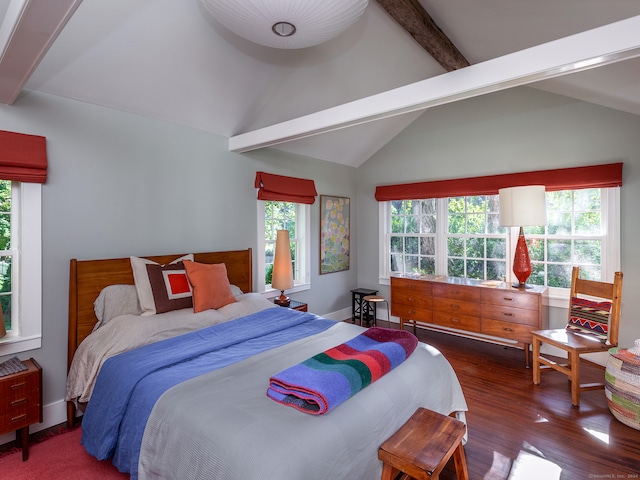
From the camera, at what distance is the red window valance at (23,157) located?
86.6 inches

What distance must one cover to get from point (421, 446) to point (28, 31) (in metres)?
2.40

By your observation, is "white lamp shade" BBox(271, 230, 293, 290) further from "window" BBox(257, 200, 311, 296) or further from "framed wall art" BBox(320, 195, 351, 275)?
"framed wall art" BBox(320, 195, 351, 275)

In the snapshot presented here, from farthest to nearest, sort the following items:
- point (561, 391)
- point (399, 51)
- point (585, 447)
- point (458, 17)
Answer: point (399, 51) → point (561, 391) → point (458, 17) → point (585, 447)

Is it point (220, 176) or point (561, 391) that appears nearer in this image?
point (561, 391)

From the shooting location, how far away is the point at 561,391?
292cm

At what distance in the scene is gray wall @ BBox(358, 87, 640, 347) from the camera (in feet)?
10.7

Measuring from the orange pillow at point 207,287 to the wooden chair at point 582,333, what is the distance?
8.94 feet

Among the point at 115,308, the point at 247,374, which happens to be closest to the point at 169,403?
the point at 247,374

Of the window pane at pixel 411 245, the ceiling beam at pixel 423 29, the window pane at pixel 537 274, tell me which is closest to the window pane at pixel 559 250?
the window pane at pixel 537 274

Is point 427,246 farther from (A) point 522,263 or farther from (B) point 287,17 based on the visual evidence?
(B) point 287,17

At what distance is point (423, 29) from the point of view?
2.77 meters

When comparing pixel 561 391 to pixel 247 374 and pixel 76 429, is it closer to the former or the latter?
pixel 247 374

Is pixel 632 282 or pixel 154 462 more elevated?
pixel 632 282

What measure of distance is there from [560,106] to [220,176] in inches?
142
